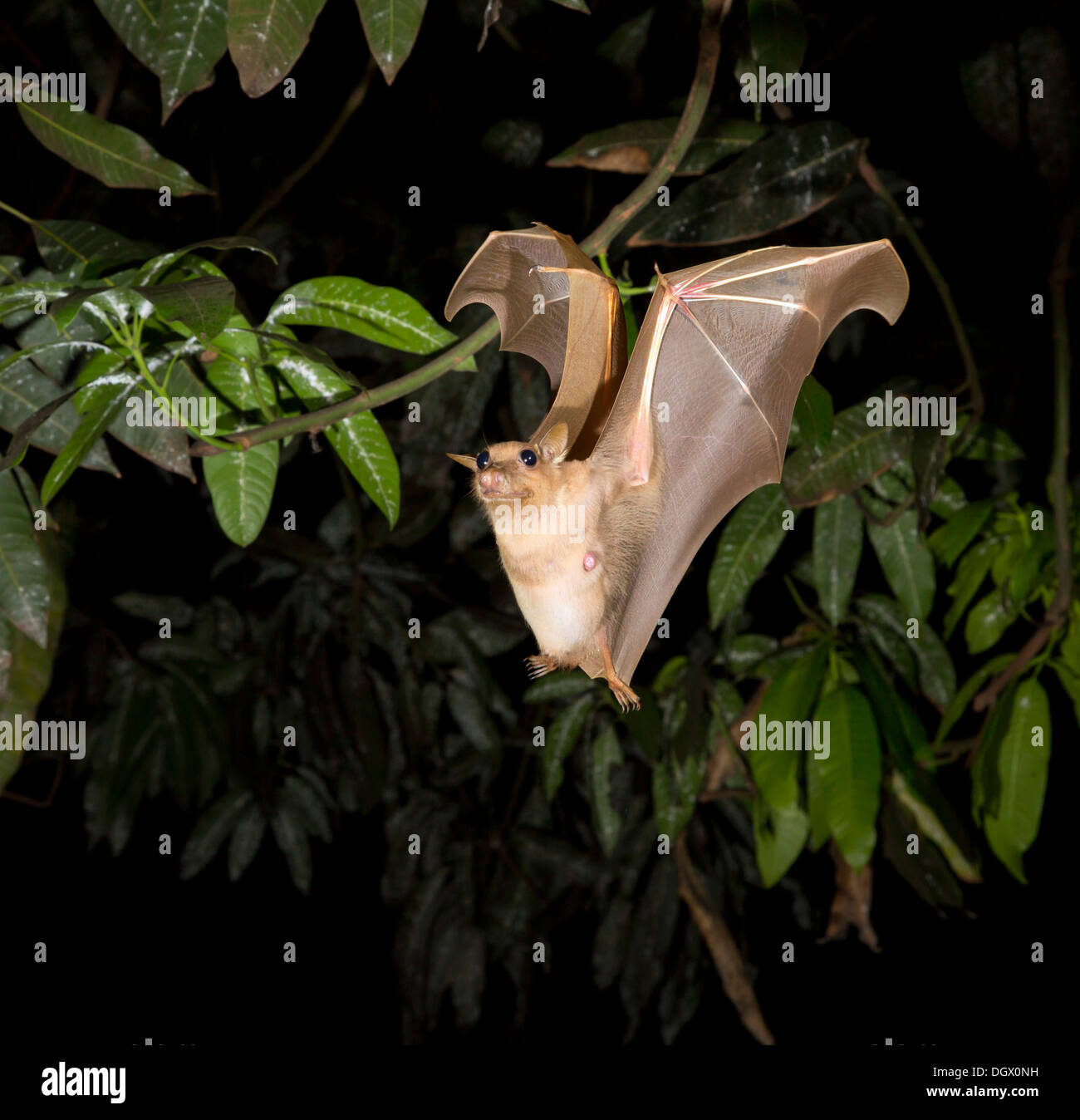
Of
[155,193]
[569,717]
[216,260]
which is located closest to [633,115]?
[216,260]

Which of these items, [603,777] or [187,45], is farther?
[603,777]

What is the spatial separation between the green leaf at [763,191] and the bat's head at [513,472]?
99 centimetres

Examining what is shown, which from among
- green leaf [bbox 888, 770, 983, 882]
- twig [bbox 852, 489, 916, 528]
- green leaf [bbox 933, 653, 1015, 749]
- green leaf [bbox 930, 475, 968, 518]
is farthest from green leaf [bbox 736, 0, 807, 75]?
Answer: green leaf [bbox 888, 770, 983, 882]

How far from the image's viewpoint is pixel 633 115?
8.90 feet

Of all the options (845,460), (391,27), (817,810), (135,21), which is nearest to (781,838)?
(817,810)

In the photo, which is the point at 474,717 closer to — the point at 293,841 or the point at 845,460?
the point at 293,841

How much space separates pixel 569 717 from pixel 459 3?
6.80 ft

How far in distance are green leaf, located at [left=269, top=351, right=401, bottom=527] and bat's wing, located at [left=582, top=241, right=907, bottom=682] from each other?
516mm

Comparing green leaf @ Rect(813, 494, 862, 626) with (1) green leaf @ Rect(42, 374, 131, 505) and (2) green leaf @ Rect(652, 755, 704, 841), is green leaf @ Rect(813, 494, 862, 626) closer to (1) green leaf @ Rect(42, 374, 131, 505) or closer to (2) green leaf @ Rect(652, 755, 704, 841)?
(2) green leaf @ Rect(652, 755, 704, 841)

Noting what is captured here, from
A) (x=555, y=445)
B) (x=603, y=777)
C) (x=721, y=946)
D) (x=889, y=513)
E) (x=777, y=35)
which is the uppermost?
(x=777, y=35)

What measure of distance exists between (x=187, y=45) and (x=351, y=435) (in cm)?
63

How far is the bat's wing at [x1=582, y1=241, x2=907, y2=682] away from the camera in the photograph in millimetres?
1186

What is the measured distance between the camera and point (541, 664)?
4.00 ft

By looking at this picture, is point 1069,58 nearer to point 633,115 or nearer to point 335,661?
point 633,115
